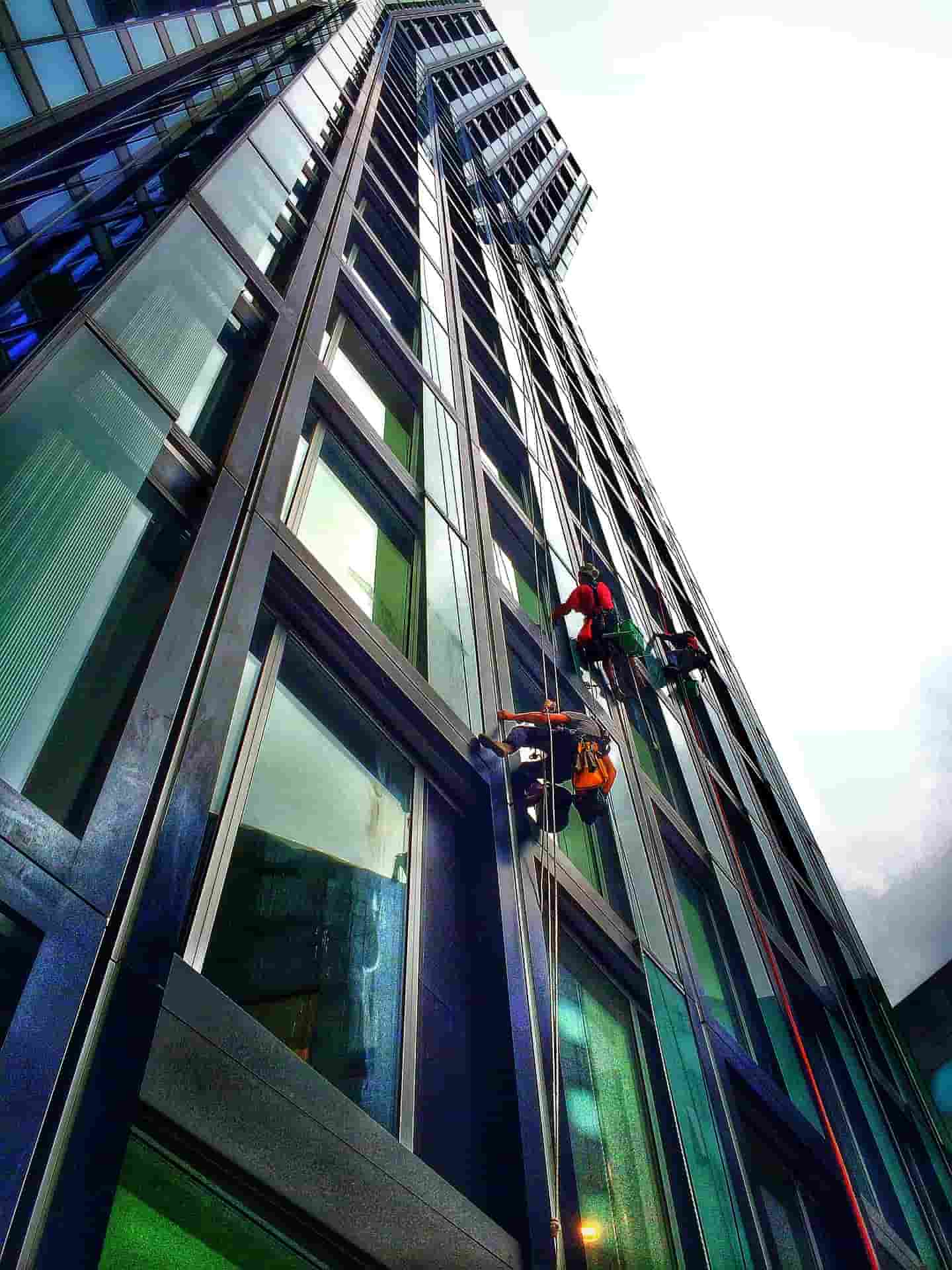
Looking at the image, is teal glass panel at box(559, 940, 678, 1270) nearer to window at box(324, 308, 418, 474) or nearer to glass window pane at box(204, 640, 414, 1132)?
glass window pane at box(204, 640, 414, 1132)

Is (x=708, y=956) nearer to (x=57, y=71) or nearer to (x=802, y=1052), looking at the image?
(x=802, y=1052)

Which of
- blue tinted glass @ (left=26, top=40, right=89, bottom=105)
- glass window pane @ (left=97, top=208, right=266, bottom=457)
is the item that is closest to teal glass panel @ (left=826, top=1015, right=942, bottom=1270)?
glass window pane @ (left=97, top=208, right=266, bottom=457)

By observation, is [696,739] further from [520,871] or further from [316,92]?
[316,92]

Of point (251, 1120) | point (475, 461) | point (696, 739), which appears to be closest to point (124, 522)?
point (251, 1120)

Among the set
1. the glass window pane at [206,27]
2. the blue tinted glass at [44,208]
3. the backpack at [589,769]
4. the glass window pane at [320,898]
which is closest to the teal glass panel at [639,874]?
the backpack at [589,769]

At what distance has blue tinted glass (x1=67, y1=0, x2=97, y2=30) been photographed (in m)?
11.0

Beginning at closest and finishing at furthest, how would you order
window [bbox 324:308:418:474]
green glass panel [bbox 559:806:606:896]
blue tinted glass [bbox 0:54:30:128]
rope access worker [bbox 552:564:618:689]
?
green glass panel [bbox 559:806:606:896]
blue tinted glass [bbox 0:54:30:128]
window [bbox 324:308:418:474]
rope access worker [bbox 552:564:618:689]

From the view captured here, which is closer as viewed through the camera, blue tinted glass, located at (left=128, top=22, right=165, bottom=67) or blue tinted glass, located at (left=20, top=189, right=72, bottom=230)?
blue tinted glass, located at (left=20, top=189, right=72, bottom=230)

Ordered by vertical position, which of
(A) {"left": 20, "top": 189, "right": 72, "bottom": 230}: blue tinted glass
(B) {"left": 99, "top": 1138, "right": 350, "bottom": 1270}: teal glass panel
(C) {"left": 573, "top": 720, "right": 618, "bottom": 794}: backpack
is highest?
(A) {"left": 20, "top": 189, "right": 72, "bottom": 230}: blue tinted glass

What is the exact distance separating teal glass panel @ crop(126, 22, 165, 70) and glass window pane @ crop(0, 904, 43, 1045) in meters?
14.4

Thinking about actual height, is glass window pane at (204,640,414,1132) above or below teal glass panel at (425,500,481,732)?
below

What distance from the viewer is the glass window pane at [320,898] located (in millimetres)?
4203

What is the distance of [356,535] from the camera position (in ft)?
25.0

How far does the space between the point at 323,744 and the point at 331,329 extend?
5.94m
